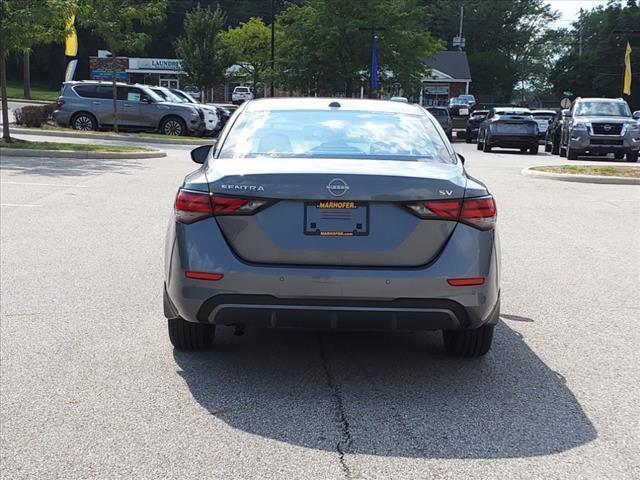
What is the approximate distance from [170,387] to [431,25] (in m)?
112

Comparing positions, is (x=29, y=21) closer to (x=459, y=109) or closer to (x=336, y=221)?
(x=336, y=221)

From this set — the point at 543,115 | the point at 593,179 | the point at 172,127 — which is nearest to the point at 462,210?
the point at 593,179

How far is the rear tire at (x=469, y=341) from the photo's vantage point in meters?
4.84

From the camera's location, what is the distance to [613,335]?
18.7 ft

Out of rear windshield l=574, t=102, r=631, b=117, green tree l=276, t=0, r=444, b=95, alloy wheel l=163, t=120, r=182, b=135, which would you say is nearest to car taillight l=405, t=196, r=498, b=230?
rear windshield l=574, t=102, r=631, b=117

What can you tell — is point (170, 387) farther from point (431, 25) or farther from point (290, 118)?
point (431, 25)

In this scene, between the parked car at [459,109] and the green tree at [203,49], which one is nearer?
the parked car at [459,109]

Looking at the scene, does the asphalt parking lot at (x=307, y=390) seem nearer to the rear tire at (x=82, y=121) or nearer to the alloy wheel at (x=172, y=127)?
the alloy wheel at (x=172, y=127)

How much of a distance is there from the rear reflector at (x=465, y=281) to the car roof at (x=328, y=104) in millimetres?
1656

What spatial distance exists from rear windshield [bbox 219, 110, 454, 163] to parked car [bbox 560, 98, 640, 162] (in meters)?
20.6

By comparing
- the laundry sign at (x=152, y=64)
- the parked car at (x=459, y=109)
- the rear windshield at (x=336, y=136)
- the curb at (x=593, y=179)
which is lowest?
the curb at (x=593, y=179)

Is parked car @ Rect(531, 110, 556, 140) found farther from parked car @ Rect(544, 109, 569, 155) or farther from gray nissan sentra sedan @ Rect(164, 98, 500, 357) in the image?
gray nissan sentra sedan @ Rect(164, 98, 500, 357)

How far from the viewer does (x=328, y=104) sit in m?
5.53

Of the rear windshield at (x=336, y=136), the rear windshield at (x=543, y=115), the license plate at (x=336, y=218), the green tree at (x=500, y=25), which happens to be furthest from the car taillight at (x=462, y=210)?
the green tree at (x=500, y=25)
